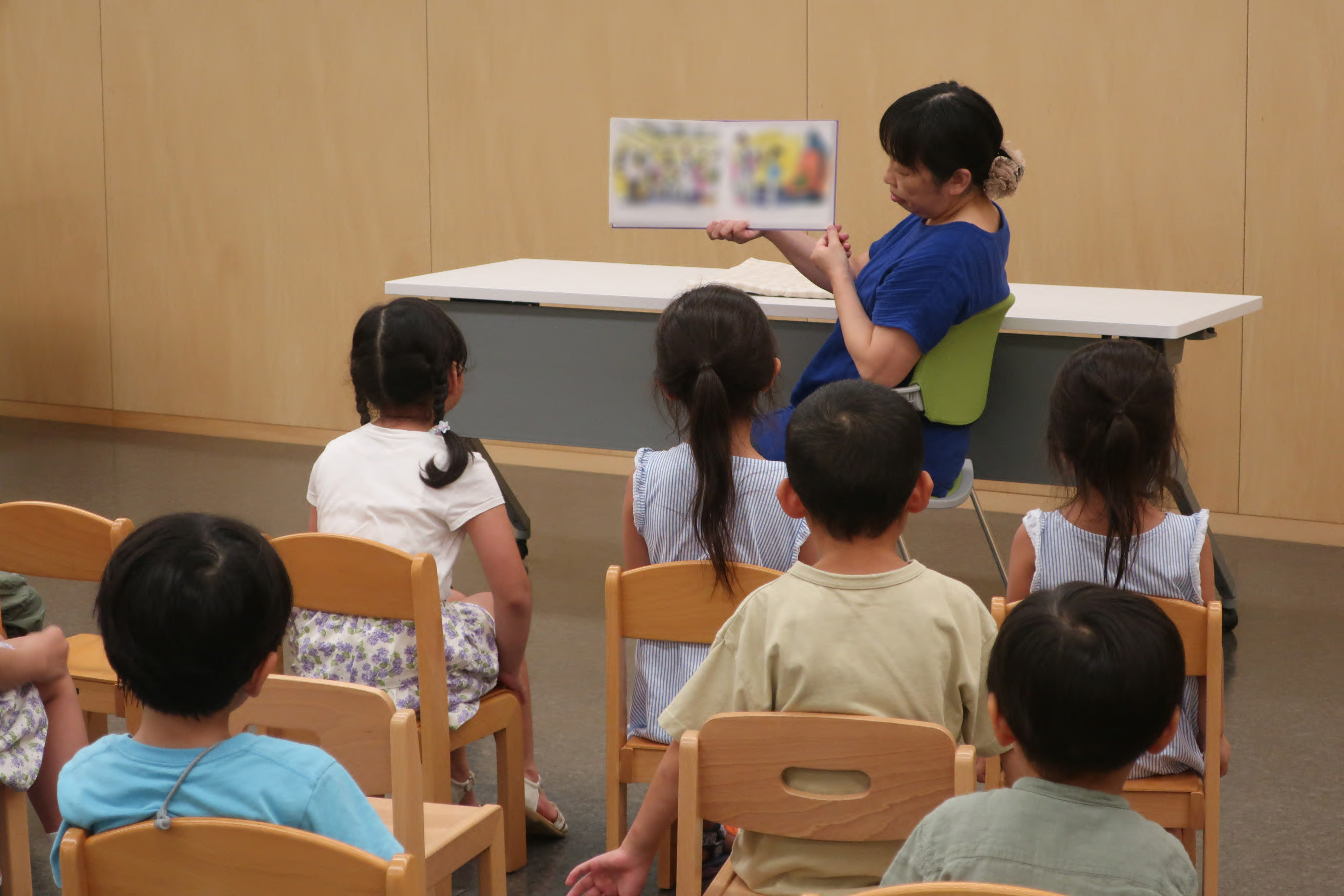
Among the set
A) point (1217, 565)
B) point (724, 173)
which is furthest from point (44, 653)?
point (1217, 565)

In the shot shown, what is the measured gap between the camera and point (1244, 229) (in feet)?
14.4

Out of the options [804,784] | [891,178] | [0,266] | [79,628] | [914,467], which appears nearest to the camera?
[804,784]

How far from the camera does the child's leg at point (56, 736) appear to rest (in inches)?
84.7

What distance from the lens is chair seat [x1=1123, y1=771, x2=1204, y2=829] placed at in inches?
76.4

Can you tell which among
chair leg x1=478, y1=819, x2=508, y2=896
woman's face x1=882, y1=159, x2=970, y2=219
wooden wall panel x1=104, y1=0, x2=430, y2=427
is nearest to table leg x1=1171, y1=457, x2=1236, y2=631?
woman's face x1=882, y1=159, x2=970, y2=219

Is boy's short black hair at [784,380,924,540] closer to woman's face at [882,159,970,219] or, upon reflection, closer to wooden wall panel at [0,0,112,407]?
woman's face at [882,159,970,219]

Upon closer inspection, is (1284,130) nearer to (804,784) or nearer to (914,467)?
(914,467)

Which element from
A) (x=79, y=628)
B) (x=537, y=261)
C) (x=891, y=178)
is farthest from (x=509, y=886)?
(x=537, y=261)

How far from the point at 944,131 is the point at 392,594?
1.37 metres

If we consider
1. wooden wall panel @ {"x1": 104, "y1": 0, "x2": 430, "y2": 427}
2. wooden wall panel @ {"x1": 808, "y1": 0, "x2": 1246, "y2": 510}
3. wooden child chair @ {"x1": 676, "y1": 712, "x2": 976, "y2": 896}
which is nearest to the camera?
wooden child chair @ {"x1": 676, "y1": 712, "x2": 976, "y2": 896}

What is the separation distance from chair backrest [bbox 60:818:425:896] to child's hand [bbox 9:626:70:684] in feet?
2.78

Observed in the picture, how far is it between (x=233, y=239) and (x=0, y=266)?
4.12ft

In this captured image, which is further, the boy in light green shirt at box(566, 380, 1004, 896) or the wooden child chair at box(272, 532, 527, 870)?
the wooden child chair at box(272, 532, 527, 870)

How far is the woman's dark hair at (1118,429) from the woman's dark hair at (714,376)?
1.47 ft
